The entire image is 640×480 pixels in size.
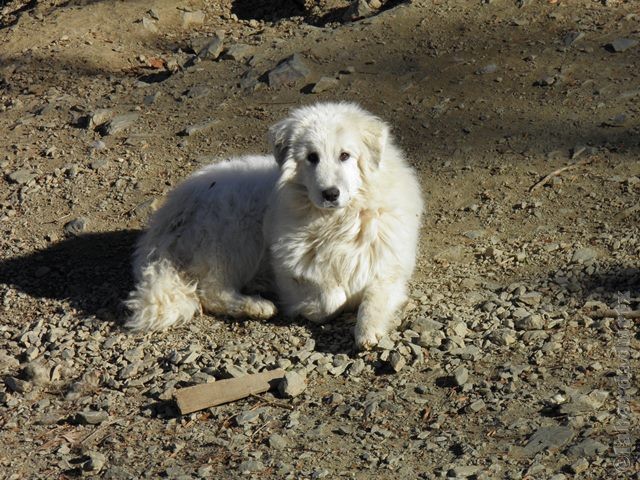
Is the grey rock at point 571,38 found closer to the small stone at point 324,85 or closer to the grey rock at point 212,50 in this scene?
the small stone at point 324,85

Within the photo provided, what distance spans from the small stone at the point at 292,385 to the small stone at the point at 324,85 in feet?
13.0

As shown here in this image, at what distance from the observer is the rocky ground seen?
4703 mm

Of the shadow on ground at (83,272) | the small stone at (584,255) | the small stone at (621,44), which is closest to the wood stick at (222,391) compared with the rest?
the shadow on ground at (83,272)

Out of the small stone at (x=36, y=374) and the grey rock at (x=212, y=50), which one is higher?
the grey rock at (x=212, y=50)

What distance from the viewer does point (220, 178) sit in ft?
21.4

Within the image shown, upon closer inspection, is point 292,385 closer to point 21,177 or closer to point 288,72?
point 21,177

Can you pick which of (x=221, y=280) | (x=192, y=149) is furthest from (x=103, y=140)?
(x=221, y=280)

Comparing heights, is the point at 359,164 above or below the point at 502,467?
above

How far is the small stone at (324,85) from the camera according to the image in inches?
336

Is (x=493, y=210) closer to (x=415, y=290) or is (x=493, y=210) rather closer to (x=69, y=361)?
(x=415, y=290)

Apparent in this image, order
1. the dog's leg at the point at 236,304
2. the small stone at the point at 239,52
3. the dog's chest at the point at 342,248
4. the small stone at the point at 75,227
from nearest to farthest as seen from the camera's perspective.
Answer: the dog's chest at the point at 342,248 → the dog's leg at the point at 236,304 → the small stone at the point at 75,227 → the small stone at the point at 239,52

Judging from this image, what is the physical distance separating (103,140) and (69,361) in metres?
3.33

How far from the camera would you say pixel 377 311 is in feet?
18.1

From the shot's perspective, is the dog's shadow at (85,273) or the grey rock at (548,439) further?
the dog's shadow at (85,273)
